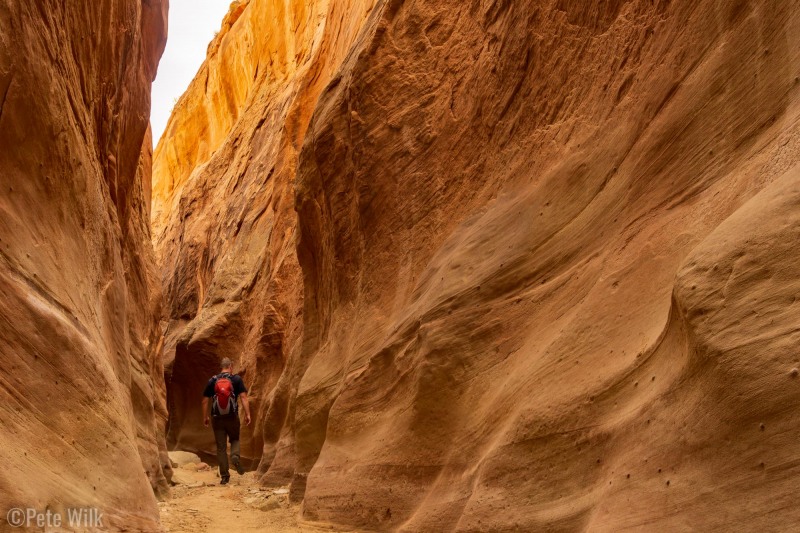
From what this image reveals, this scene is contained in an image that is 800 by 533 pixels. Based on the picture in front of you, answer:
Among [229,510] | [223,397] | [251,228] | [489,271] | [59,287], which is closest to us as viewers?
[59,287]

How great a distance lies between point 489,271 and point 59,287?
2820mm

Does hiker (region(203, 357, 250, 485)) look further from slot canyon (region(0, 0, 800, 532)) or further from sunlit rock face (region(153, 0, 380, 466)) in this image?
slot canyon (region(0, 0, 800, 532))

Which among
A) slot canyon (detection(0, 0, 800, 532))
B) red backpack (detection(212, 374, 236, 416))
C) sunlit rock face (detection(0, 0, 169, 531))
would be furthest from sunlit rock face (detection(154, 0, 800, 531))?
sunlit rock face (detection(0, 0, 169, 531))

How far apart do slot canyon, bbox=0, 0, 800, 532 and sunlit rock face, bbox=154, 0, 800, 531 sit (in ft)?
0.06

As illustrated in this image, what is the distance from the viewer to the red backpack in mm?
10148

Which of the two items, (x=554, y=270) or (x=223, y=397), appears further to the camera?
(x=223, y=397)

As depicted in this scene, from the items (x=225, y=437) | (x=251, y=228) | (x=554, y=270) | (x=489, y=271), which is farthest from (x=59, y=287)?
(x=251, y=228)

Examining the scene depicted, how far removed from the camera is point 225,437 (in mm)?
10219

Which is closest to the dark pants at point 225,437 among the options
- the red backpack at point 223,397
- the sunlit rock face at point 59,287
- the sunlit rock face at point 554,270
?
the red backpack at point 223,397

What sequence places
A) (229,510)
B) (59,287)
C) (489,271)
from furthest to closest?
(229,510), (489,271), (59,287)

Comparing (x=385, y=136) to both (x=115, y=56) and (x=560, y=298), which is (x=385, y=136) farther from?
(x=560, y=298)

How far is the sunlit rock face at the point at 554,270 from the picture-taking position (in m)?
3.11

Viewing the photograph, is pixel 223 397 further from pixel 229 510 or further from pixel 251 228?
pixel 251 228

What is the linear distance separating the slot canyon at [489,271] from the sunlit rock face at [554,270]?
0.7 inches
